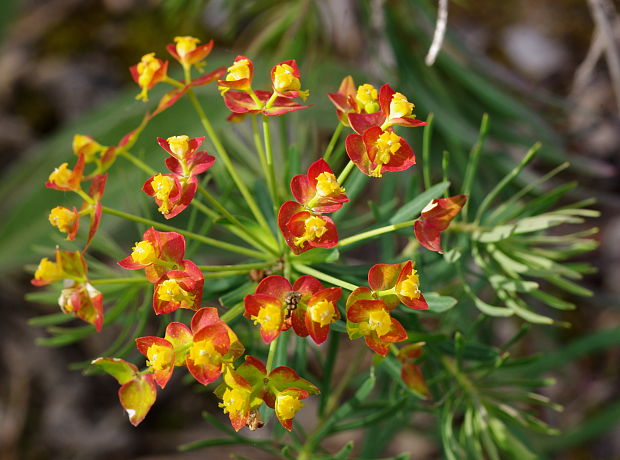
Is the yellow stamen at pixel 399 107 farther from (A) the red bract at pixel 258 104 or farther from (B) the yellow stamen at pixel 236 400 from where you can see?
(B) the yellow stamen at pixel 236 400

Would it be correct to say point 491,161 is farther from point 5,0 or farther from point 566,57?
point 5,0

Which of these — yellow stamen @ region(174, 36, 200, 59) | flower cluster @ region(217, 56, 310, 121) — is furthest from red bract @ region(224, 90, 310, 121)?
yellow stamen @ region(174, 36, 200, 59)

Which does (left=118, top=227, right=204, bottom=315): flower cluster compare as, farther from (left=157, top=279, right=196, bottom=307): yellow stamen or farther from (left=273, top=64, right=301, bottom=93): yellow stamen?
(left=273, top=64, right=301, bottom=93): yellow stamen

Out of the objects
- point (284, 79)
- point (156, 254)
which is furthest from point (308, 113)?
point (156, 254)

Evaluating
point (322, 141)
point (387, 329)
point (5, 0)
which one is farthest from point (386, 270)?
point (5, 0)

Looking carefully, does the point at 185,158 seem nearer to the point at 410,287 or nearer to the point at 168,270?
the point at 168,270
